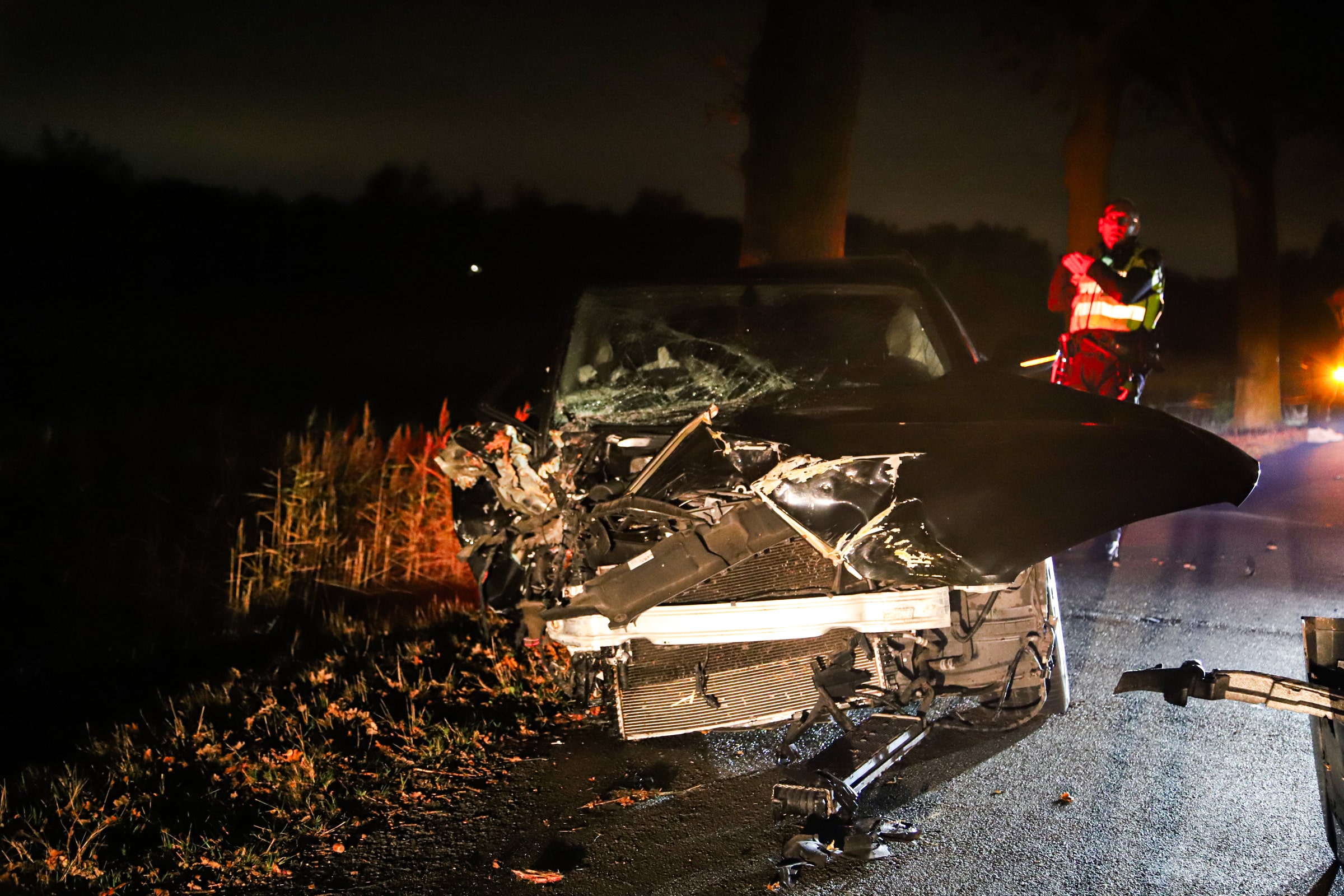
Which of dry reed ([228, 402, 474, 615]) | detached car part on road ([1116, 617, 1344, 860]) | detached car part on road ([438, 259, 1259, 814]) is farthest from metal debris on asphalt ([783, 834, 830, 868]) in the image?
dry reed ([228, 402, 474, 615])

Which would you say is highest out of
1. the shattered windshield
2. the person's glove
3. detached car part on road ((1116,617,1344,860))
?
the person's glove

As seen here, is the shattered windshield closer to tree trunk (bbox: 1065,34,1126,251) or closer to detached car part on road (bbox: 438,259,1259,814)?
detached car part on road (bbox: 438,259,1259,814)

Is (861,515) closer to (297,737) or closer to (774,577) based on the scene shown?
(774,577)

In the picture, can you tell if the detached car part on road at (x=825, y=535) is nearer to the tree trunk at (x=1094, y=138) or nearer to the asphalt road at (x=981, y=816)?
the asphalt road at (x=981, y=816)

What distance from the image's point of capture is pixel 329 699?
13.9ft

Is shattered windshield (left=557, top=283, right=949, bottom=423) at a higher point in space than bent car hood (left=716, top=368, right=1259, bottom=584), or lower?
higher

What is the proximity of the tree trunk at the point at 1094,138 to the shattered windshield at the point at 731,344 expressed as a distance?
336 inches

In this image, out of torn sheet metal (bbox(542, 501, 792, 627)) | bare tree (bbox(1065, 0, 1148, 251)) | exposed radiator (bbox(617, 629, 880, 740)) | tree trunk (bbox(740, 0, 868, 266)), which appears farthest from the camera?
bare tree (bbox(1065, 0, 1148, 251))

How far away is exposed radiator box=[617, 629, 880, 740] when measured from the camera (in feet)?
11.0

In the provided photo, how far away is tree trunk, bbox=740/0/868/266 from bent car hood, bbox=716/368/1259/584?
15.0ft

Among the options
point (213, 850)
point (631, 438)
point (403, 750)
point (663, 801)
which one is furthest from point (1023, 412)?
point (213, 850)

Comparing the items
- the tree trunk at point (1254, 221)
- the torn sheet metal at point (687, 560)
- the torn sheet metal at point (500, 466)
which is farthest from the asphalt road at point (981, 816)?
the tree trunk at point (1254, 221)

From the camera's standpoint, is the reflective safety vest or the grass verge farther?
the reflective safety vest

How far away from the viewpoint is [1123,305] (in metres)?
6.05
